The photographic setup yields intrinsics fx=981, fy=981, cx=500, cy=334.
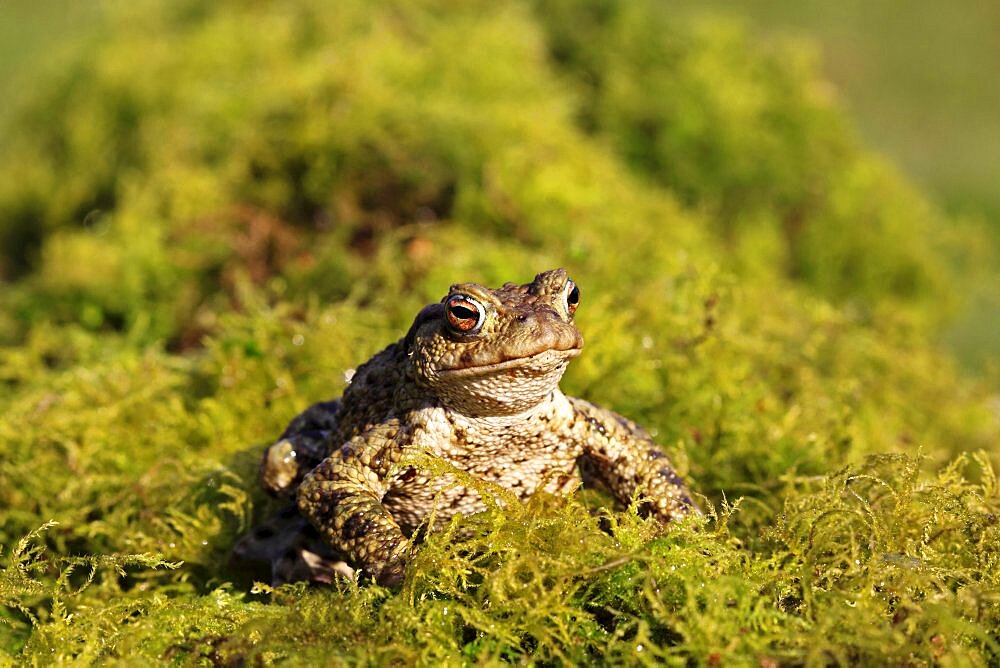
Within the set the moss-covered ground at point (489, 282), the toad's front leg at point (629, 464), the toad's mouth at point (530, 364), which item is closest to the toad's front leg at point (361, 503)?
the moss-covered ground at point (489, 282)

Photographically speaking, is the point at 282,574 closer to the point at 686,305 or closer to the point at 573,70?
the point at 686,305

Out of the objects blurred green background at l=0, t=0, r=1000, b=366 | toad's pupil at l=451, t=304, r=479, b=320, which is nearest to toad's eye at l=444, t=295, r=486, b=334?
toad's pupil at l=451, t=304, r=479, b=320

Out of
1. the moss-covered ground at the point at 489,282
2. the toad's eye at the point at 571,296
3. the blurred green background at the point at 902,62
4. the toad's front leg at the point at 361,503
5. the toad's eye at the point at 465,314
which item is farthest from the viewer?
the blurred green background at the point at 902,62

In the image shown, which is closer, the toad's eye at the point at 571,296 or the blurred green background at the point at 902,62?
the toad's eye at the point at 571,296

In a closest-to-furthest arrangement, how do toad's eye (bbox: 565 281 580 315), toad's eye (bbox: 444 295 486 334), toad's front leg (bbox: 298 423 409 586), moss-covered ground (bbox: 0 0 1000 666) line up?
moss-covered ground (bbox: 0 0 1000 666) → toad's front leg (bbox: 298 423 409 586) → toad's eye (bbox: 444 295 486 334) → toad's eye (bbox: 565 281 580 315)

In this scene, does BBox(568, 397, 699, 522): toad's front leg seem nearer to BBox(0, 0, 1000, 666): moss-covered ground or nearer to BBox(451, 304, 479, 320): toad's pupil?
BBox(0, 0, 1000, 666): moss-covered ground

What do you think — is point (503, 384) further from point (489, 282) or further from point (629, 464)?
point (489, 282)

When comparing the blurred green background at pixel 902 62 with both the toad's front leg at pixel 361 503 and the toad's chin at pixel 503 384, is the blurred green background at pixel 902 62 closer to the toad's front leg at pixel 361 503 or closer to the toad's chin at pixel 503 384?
the toad's chin at pixel 503 384

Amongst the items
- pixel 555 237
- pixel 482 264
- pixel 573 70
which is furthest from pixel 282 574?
pixel 573 70
